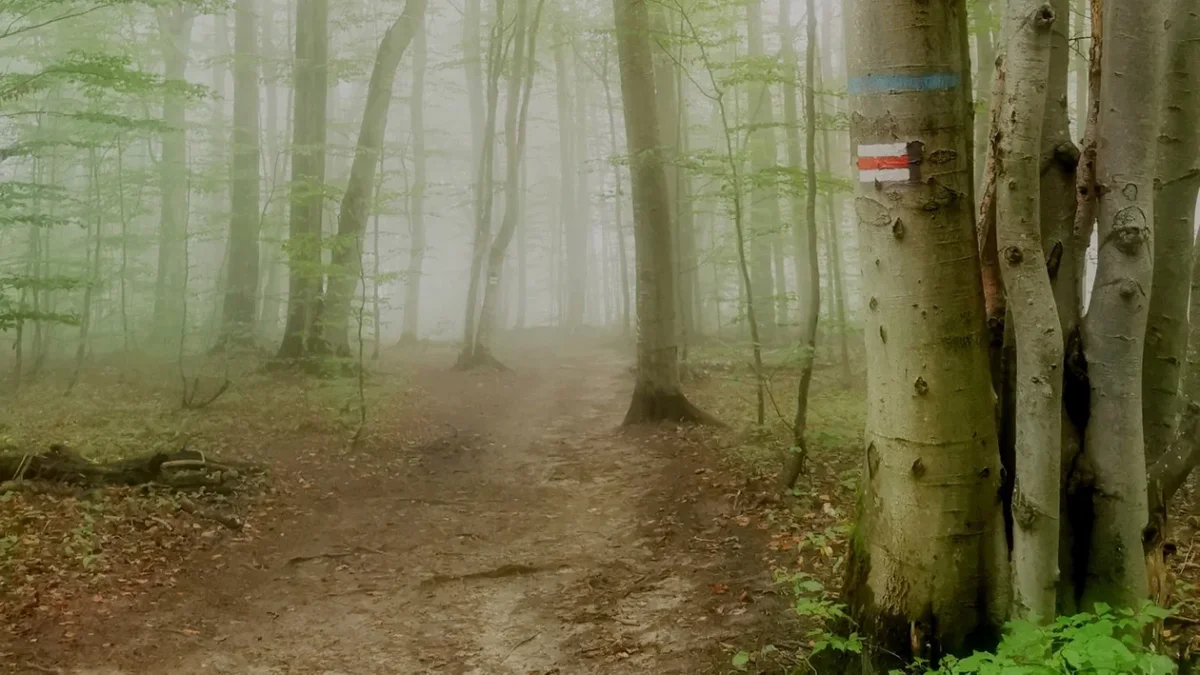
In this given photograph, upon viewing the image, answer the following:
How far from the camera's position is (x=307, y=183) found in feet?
36.7

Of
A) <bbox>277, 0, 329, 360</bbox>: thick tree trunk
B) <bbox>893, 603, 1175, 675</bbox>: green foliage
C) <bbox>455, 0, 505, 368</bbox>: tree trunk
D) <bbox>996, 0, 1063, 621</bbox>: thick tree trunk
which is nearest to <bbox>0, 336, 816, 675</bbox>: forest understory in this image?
<bbox>893, 603, 1175, 675</bbox>: green foliage

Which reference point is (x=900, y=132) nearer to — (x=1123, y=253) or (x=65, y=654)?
(x=1123, y=253)

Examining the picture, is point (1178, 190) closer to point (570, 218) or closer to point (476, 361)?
point (476, 361)

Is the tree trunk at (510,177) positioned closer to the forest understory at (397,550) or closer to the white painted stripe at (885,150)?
the forest understory at (397,550)

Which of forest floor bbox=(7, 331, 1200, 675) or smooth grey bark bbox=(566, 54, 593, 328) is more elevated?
smooth grey bark bbox=(566, 54, 593, 328)

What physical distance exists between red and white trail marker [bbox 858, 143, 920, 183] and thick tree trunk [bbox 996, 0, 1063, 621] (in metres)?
0.33

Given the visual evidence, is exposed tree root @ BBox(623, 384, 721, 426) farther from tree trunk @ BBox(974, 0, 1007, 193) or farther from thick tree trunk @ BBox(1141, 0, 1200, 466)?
thick tree trunk @ BBox(1141, 0, 1200, 466)

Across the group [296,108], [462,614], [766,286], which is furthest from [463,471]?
[766,286]

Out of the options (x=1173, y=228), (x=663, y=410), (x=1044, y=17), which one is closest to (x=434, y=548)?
(x=663, y=410)

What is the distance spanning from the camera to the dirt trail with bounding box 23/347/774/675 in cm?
448

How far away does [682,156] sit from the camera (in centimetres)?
966

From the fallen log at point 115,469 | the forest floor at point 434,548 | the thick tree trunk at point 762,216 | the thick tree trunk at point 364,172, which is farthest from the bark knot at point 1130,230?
the thick tree trunk at point 762,216

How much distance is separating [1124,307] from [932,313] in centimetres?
72

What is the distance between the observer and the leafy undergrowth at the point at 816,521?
3539 mm
